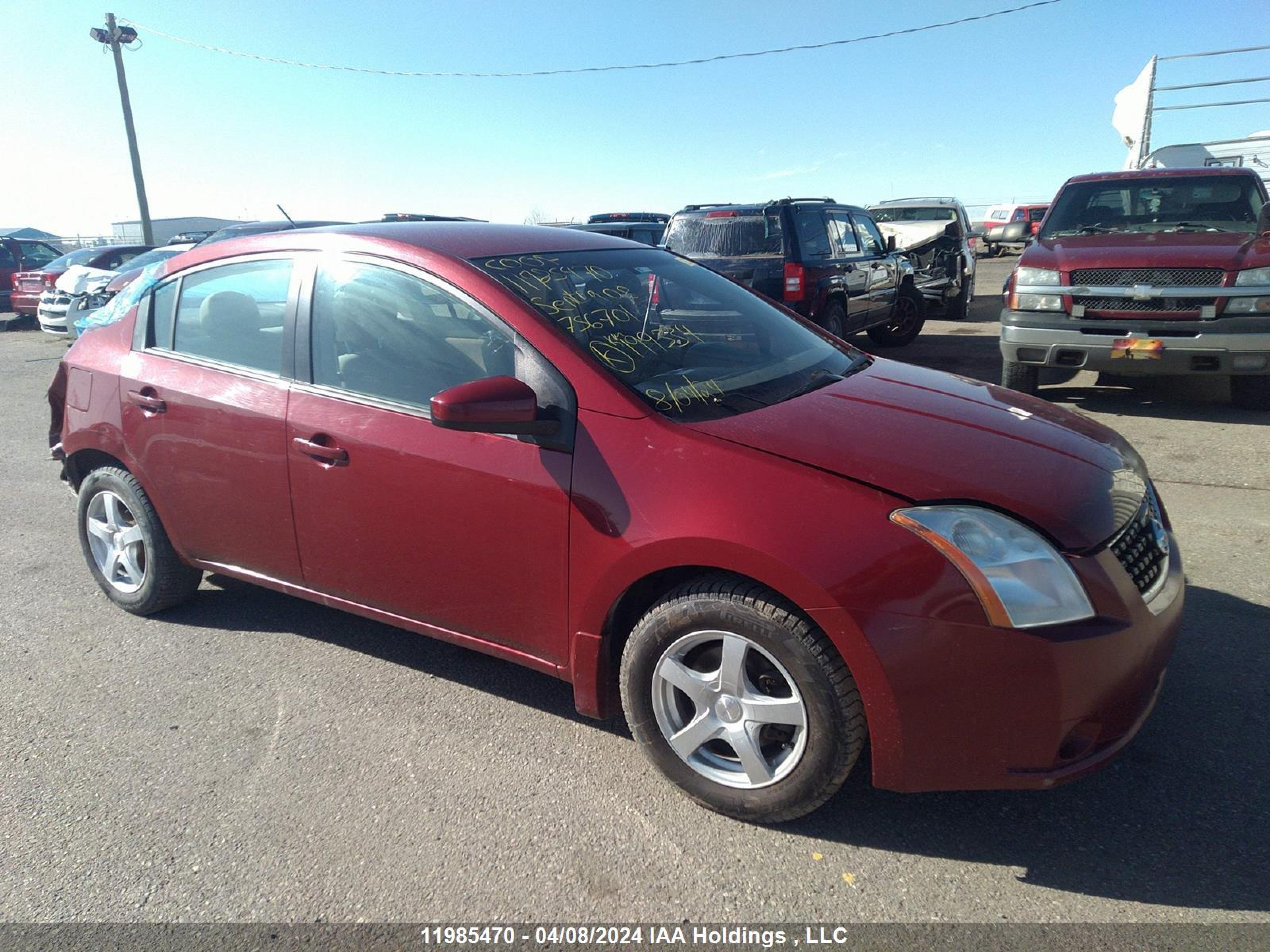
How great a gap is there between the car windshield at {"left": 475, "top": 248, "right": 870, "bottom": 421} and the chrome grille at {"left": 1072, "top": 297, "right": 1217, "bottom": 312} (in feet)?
13.6

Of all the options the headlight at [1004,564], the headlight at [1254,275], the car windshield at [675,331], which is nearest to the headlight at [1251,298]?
the headlight at [1254,275]

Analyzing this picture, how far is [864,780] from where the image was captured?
2.77 meters

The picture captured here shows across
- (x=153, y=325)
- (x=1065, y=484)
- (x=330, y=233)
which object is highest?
(x=330, y=233)

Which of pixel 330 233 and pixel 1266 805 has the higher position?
pixel 330 233

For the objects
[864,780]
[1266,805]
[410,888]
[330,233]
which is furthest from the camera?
[330,233]

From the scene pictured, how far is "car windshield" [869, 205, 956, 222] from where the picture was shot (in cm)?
1650

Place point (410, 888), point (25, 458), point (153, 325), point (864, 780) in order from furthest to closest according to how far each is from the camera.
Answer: point (25, 458)
point (153, 325)
point (864, 780)
point (410, 888)

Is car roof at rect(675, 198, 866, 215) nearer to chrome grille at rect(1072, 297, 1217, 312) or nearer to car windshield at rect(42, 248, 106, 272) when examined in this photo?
chrome grille at rect(1072, 297, 1217, 312)

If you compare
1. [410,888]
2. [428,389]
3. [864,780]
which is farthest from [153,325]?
[864,780]

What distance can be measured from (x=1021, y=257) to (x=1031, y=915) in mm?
6490

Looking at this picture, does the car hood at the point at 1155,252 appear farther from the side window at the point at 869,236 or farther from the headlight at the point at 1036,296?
the side window at the point at 869,236

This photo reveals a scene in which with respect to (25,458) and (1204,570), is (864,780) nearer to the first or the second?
(1204,570)

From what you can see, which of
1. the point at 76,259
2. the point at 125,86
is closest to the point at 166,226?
the point at 125,86

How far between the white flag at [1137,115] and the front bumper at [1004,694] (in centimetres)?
2048
